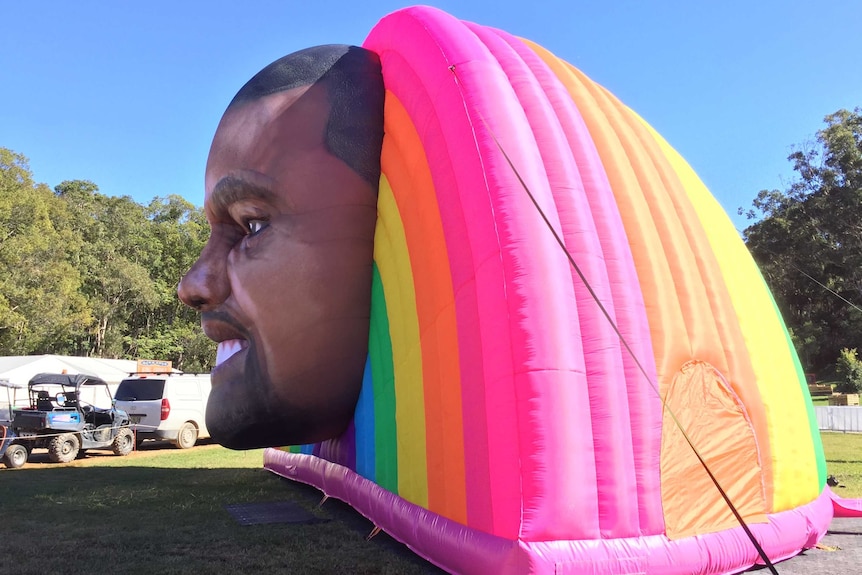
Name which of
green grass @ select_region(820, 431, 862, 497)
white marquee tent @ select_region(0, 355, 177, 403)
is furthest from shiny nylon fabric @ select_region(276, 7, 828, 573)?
white marquee tent @ select_region(0, 355, 177, 403)

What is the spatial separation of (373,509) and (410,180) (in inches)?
110

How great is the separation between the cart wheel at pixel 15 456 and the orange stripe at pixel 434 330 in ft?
Answer: 35.2

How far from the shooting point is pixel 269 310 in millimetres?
6125

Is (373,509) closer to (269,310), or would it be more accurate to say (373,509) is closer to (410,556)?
(410,556)

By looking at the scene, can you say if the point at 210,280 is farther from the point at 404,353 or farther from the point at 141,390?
the point at 141,390

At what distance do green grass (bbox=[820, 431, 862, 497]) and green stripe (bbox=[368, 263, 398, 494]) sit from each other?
17.2 feet

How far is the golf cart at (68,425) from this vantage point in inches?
536

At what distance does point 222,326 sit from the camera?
659 centimetres

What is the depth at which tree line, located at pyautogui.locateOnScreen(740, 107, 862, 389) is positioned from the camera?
37531mm

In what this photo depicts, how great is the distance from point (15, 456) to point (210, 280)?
8.63 metres

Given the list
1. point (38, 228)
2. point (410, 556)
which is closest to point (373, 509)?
point (410, 556)

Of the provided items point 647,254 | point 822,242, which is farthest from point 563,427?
point 822,242

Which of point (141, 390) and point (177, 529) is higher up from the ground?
point (141, 390)

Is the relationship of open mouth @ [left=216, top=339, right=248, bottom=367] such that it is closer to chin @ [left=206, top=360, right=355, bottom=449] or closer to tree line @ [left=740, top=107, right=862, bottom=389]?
chin @ [left=206, top=360, right=355, bottom=449]
